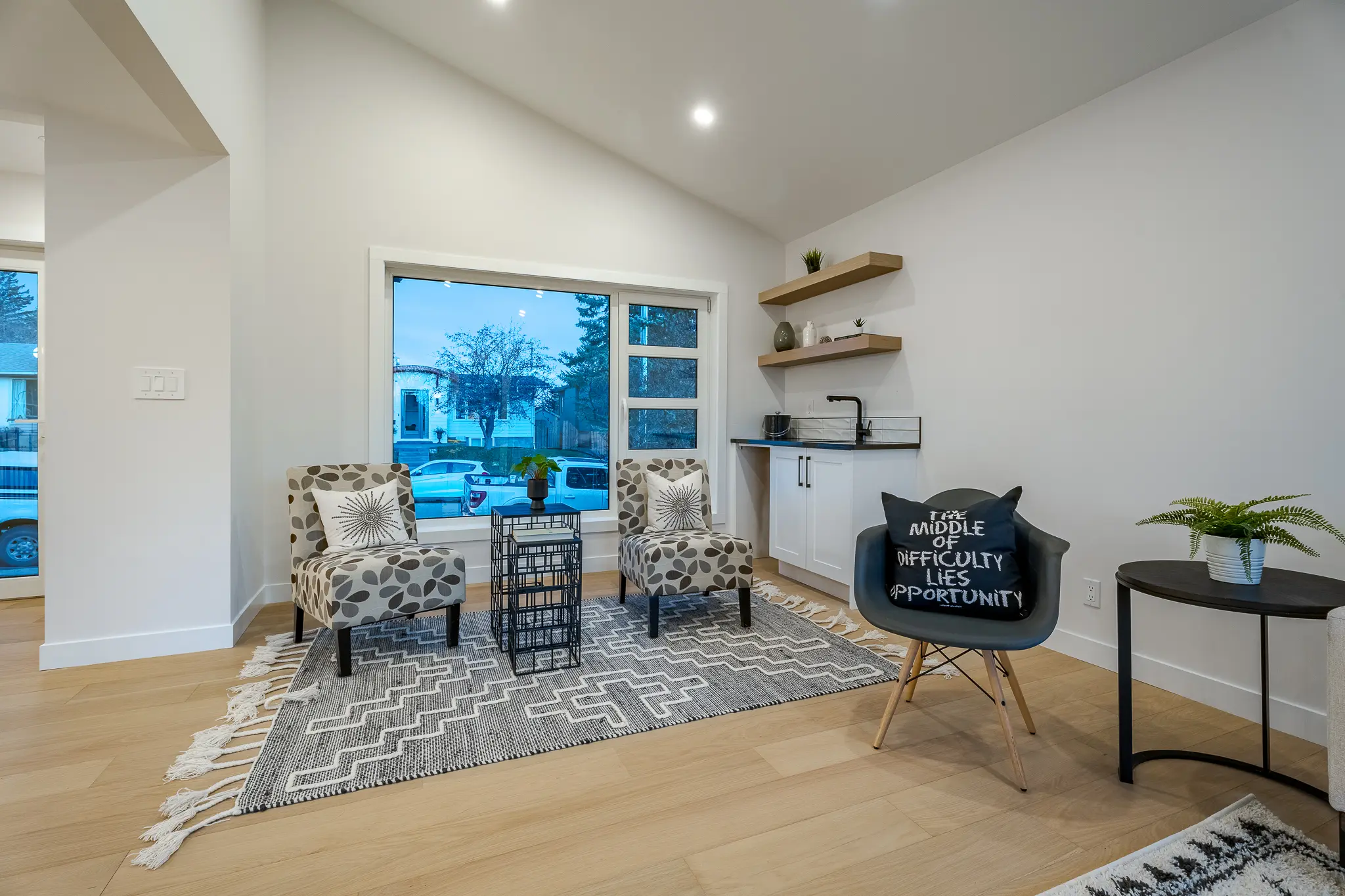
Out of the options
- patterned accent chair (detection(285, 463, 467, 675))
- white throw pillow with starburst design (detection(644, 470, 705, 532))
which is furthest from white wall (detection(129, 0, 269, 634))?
white throw pillow with starburst design (detection(644, 470, 705, 532))

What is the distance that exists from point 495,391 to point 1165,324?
11.6ft

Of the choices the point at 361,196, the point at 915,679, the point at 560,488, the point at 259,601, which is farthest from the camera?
the point at 560,488

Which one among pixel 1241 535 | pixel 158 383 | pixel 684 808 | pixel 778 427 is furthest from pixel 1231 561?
pixel 158 383

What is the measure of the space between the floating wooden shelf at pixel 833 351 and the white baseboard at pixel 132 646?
11.5 ft

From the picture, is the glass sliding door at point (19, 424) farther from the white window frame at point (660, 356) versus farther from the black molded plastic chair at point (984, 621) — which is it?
the black molded plastic chair at point (984, 621)

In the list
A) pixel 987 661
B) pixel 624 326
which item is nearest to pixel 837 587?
pixel 987 661

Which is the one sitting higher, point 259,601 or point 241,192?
point 241,192

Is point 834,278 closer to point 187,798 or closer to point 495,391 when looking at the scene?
point 495,391

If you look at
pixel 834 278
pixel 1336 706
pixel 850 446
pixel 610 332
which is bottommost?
pixel 1336 706

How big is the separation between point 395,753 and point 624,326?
3.06m

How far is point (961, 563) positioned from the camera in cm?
203

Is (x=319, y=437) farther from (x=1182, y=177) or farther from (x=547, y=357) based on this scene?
(x=1182, y=177)

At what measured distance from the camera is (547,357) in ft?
13.6

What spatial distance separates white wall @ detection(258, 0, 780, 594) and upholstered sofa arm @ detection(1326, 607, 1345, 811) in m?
3.74
